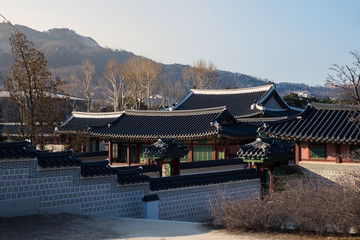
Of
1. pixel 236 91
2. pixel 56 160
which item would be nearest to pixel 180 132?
pixel 236 91

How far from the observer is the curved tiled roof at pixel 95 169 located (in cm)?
1239

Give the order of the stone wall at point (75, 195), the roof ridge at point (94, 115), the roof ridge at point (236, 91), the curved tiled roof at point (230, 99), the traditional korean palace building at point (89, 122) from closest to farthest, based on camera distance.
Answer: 1. the stone wall at point (75, 195)
2. the traditional korean palace building at point (89, 122)
3. the curved tiled roof at point (230, 99)
4. the roof ridge at point (94, 115)
5. the roof ridge at point (236, 91)

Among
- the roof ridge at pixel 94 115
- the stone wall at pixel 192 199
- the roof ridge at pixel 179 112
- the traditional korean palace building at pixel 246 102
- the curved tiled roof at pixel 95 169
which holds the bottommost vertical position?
the stone wall at pixel 192 199

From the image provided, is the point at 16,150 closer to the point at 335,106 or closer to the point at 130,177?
the point at 130,177

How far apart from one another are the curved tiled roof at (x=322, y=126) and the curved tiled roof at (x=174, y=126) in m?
5.37

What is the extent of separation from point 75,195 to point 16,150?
197 cm

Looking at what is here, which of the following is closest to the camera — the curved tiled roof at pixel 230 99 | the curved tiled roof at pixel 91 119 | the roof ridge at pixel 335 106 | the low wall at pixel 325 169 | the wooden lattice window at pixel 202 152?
the low wall at pixel 325 169

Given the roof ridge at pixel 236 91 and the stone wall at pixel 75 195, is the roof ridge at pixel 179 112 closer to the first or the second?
the roof ridge at pixel 236 91

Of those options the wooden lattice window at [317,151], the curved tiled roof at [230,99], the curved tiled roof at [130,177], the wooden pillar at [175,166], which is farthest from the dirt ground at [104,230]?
the curved tiled roof at [230,99]

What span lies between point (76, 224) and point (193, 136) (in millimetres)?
16610

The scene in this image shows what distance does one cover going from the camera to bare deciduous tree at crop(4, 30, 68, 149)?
2050 centimetres

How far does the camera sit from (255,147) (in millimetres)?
17203

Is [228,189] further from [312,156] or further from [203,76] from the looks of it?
[203,76]

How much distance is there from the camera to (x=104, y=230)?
10.2 m
